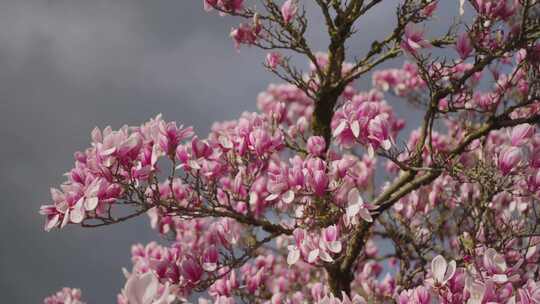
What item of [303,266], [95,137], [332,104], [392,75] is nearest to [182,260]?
[95,137]

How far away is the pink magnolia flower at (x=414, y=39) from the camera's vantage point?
3.74m

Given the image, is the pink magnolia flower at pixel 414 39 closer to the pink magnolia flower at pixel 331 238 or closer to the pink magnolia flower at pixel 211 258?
the pink magnolia flower at pixel 331 238

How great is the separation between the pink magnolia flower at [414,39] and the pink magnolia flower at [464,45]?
371 millimetres

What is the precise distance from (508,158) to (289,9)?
198 centimetres

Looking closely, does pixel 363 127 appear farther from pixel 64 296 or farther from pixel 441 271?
pixel 64 296

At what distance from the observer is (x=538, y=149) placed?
12.0 feet

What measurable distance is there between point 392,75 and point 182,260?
4.90 meters

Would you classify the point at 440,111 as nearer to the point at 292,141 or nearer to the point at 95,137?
the point at 292,141

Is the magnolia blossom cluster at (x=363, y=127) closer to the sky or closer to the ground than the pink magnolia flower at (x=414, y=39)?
closer to the ground

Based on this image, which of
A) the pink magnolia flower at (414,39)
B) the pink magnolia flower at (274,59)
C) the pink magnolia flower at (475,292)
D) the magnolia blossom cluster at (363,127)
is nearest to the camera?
the pink magnolia flower at (475,292)

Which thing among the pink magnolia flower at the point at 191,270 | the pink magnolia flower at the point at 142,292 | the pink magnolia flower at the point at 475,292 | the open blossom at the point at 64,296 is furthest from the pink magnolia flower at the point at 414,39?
the open blossom at the point at 64,296

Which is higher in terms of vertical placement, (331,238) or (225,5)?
(225,5)

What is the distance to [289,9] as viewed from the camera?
4402mm

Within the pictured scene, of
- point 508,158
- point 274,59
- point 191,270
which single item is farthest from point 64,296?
point 508,158
